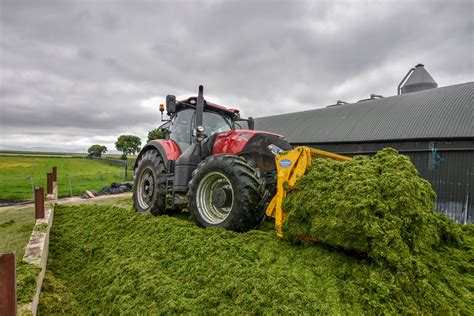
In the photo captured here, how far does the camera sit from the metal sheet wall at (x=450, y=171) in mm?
9953

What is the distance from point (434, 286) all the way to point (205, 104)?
4621 millimetres

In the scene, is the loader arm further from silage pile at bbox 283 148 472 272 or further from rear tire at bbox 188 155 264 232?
rear tire at bbox 188 155 264 232

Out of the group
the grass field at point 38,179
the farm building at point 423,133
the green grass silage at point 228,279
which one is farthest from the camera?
the grass field at point 38,179

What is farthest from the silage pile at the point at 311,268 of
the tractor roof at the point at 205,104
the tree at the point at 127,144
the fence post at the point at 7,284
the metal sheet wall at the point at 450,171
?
the tree at the point at 127,144

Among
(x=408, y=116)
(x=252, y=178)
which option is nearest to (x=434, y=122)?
(x=408, y=116)

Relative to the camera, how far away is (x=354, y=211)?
2752 millimetres

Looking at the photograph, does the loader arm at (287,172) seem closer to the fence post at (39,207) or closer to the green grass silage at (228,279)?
the green grass silage at (228,279)

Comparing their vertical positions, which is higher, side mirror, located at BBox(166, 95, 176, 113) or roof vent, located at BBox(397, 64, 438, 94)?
roof vent, located at BBox(397, 64, 438, 94)

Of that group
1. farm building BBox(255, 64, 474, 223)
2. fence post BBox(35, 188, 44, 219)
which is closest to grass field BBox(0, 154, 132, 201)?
fence post BBox(35, 188, 44, 219)

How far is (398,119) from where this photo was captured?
509 inches

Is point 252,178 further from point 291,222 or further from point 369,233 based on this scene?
point 369,233

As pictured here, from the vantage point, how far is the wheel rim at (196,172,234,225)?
4.18 metres

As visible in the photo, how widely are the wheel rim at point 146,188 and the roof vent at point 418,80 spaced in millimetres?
21709

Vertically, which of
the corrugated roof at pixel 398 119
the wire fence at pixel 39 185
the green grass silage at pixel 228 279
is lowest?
the wire fence at pixel 39 185
